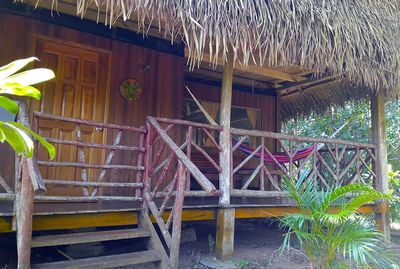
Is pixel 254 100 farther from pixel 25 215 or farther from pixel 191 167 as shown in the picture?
pixel 25 215

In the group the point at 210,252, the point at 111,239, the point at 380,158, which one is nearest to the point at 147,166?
the point at 111,239

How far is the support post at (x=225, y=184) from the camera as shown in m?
3.77

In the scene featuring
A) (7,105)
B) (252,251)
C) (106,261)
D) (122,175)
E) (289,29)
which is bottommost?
(252,251)

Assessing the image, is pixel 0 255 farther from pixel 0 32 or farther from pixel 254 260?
pixel 254 260

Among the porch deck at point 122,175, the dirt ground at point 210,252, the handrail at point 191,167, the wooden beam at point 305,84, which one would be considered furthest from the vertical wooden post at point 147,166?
the wooden beam at point 305,84

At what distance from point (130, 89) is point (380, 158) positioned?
11.8 ft

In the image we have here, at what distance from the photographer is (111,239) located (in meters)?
3.06

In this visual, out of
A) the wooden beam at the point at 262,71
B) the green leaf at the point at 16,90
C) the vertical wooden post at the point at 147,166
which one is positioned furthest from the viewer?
the wooden beam at the point at 262,71

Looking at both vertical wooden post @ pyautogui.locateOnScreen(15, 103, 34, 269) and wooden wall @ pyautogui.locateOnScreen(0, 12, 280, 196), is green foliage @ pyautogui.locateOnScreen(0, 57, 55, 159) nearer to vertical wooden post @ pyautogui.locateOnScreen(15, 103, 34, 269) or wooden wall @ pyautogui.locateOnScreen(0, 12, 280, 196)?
vertical wooden post @ pyautogui.locateOnScreen(15, 103, 34, 269)

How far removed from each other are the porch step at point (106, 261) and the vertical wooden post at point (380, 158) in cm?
358

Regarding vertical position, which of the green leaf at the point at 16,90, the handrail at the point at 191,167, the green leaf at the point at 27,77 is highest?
the green leaf at the point at 27,77

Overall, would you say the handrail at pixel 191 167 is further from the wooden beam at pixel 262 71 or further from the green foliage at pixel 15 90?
the green foliage at pixel 15 90

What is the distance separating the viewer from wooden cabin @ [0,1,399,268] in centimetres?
309

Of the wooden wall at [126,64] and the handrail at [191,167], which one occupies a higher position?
the wooden wall at [126,64]
